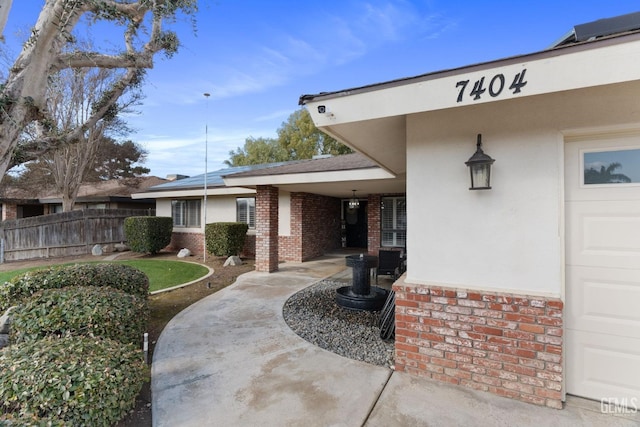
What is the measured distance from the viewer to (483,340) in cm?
261

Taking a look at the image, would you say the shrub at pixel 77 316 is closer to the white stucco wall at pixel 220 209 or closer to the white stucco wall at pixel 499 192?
the white stucco wall at pixel 499 192

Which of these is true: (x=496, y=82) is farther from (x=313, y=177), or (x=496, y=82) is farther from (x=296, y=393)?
(x=313, y=177)

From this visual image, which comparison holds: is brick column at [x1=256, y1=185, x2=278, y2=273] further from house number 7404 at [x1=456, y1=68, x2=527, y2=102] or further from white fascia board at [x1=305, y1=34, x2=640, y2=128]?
house number 7404 at [x1=456, y1=68, x2=527, y2=102]

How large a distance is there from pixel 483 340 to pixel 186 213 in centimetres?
1258

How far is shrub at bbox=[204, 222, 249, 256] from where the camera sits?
33.2 ft

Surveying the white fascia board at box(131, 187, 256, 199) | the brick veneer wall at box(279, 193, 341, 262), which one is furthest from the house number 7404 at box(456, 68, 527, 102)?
the white fascia board at box(131, 187, 256, 199)

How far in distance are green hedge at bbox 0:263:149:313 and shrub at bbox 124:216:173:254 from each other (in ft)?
26.0

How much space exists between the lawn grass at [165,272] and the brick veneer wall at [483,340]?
5.96 meters

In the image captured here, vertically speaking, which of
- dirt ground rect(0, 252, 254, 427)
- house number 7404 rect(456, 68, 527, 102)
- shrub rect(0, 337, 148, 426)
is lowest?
dirt ground rect(0, 252, 254, 427)

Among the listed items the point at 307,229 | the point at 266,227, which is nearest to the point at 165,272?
the point at 266,227

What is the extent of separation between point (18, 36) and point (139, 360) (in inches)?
307

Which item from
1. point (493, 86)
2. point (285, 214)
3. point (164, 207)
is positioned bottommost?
point (285, 214)

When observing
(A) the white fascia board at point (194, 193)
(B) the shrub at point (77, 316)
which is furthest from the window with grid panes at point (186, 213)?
(B) the shrub at point (77, 316)

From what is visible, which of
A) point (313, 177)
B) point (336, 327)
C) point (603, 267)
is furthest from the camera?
point (313, 177)
